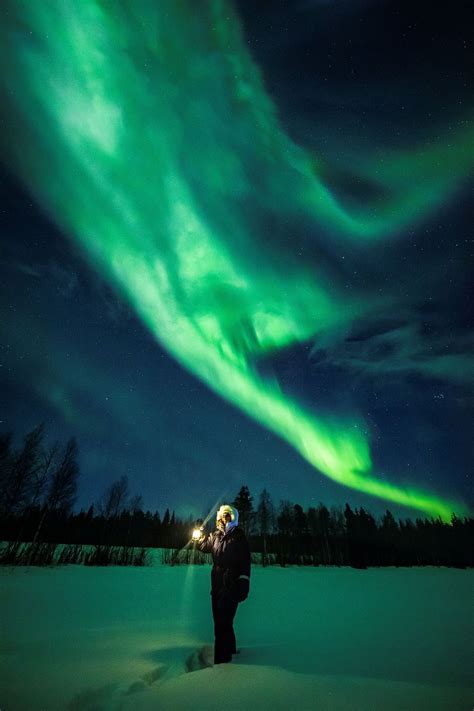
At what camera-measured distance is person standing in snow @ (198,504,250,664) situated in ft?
15.4

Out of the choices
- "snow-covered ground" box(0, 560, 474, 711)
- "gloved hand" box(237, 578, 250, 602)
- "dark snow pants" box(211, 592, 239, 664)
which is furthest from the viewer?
"gloved hand" box(237, 578, 250, 602)

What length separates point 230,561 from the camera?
16.6ft

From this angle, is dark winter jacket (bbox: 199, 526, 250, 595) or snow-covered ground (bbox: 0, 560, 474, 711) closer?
snow-covered ground (bbox: 0, 560, 474, 711)

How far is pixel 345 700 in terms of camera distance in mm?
3217

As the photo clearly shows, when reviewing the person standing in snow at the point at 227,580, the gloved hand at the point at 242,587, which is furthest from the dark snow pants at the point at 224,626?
the gloved hand at the point at 242,587

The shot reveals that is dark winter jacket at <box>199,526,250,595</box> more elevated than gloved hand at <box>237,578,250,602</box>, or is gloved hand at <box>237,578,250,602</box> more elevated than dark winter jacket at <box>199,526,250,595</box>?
dark winter jacket at <box>199,526,250,595</box>

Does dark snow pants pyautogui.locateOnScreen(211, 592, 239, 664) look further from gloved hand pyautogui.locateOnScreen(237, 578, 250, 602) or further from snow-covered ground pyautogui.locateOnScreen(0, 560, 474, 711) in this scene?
snow-covered ground pyautogui.locateOnScreen(0, 560, 474, 711)

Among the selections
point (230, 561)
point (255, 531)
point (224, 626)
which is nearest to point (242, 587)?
point (230, 561)

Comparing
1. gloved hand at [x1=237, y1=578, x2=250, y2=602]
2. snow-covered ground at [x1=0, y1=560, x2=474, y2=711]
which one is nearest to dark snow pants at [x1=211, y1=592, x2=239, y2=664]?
gloved hand at [x1=237, y1=578, x2=250, y2=602]

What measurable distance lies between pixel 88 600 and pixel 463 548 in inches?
4433

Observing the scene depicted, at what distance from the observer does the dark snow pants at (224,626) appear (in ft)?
15.1

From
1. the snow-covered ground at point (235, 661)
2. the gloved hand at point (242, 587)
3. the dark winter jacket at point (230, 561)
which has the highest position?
the dark winter jacket at point (230, 561)

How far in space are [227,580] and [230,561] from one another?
274 mm

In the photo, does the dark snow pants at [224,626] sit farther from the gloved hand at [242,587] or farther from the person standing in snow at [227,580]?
the gloved hand at [242,587]
